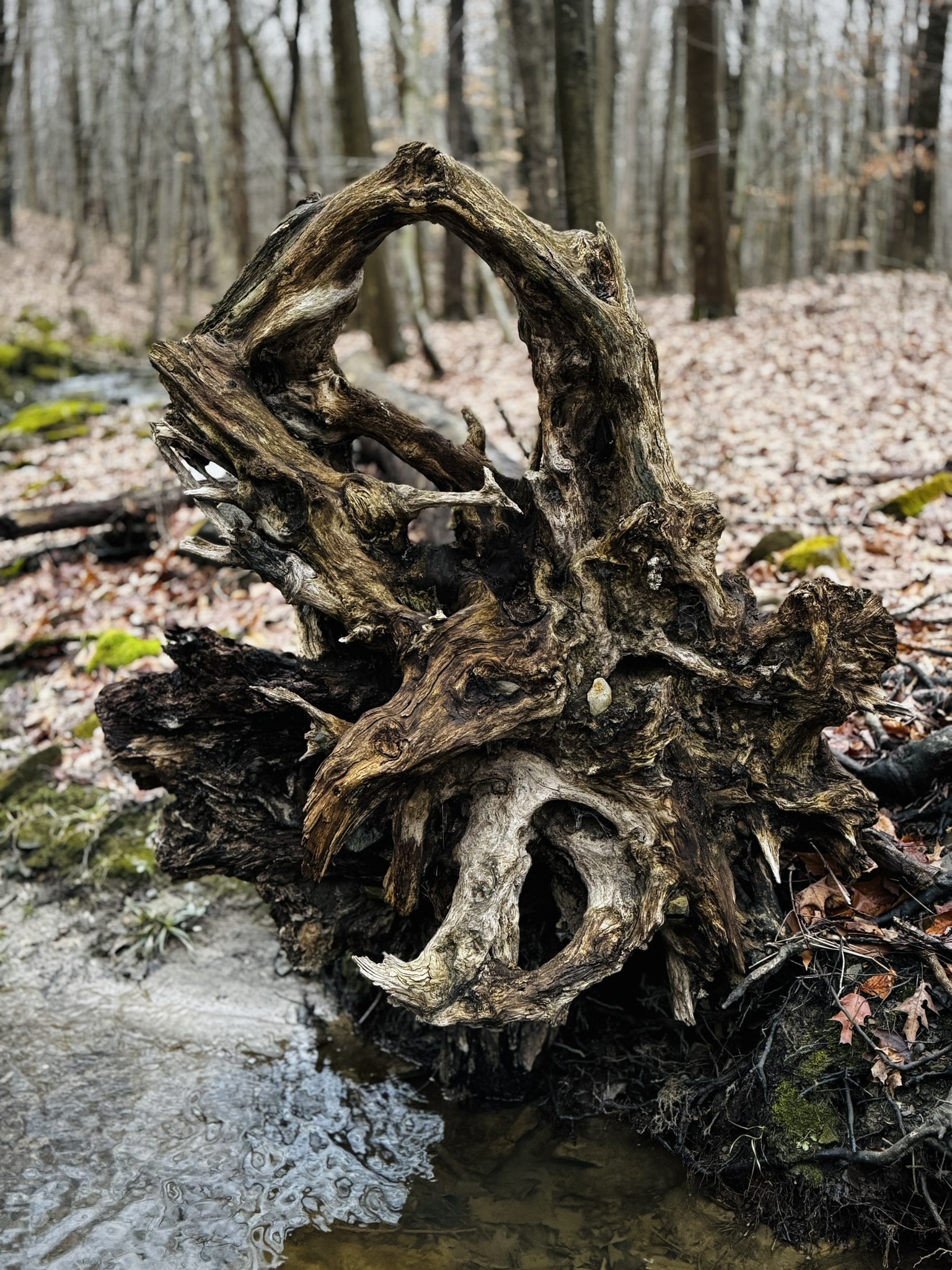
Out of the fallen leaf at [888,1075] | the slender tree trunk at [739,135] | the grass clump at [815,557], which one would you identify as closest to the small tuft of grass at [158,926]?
the fallen leaf at [888,1075]

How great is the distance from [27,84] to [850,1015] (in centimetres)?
3265

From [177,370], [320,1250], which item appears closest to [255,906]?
[320,1250]

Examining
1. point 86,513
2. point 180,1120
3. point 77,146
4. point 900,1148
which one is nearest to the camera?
point 900,1148

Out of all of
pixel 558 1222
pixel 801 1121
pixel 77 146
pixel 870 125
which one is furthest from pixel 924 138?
pixel 77 146

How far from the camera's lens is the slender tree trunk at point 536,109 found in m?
12.9

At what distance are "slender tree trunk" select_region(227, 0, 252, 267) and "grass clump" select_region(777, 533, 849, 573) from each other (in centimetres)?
1317

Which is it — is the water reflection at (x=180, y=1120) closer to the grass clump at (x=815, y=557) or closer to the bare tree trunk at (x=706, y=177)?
the grass clump at (x=815, y=557)

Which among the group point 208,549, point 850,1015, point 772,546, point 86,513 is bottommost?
point 850,1015

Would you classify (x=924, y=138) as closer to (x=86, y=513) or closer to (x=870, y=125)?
(x=870, y=125)

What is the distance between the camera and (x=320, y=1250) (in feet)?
9.79

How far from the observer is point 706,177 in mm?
12523

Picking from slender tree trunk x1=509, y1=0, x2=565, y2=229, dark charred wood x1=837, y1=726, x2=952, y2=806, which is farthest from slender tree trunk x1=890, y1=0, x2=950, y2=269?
dark charred wood x1=837, y1=726, x2=952, y2=806

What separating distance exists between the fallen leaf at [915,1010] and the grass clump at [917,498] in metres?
4.22

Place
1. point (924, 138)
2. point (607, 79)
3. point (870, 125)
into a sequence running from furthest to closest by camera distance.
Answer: point (870, 125) → point (607, 79) → point (924, 138)
